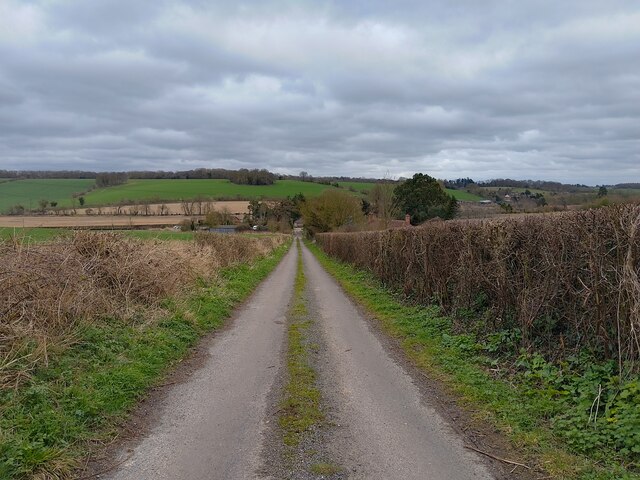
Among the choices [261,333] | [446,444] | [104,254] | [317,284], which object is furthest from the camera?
[317,284]

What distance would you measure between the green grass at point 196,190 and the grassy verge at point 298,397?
69.3 metres

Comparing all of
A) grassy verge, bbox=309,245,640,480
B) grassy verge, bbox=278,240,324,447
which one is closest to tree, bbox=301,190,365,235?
grassy verge, bbox=309,245,640,480

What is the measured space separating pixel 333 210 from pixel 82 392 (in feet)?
210

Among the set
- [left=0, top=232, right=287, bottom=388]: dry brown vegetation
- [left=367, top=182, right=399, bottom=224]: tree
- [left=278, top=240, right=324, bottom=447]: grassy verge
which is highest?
[left=367, top=182, right=399, bottom=224]: tree

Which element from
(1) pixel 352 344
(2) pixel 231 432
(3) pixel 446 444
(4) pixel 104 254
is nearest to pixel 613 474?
(3) pixel 446 444

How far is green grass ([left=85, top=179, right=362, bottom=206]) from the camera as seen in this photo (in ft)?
266

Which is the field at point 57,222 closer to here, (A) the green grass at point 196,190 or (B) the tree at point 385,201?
(B) the tree at point 385,201

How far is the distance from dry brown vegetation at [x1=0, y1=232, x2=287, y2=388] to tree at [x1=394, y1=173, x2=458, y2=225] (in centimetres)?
4605

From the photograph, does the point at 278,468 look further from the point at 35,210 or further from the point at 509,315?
the point at 35,210

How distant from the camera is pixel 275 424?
4711 millimetres

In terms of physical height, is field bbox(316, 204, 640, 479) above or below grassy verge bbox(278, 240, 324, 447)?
above

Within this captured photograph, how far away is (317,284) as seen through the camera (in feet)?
64.0

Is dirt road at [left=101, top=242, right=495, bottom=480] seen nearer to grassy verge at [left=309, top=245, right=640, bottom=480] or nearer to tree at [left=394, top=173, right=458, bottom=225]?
grassy verge at [left=309, top=245, right=640, bottom=480]

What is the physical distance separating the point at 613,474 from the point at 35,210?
2941 cm
